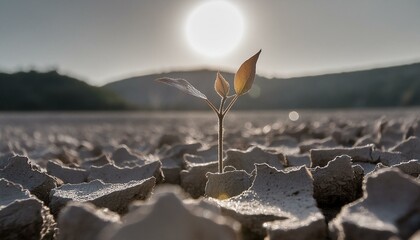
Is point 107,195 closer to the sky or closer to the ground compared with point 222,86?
closer to the ground

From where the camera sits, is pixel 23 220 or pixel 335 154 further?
pixel 335 154

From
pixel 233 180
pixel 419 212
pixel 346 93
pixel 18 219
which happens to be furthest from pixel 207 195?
pixel 346 93

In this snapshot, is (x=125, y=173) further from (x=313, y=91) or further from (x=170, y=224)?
(x=313, y=91)

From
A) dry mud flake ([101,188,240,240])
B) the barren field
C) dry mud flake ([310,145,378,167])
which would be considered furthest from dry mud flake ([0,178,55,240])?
dry mud flake ([310,145,378,167])

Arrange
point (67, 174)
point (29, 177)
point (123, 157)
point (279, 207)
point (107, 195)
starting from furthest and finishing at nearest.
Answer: point (123, 157) → point (67, 174) → point (29, 177) → point (107, 195) → point (279, 207)

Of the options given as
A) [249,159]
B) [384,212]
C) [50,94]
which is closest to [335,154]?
[249,159]
